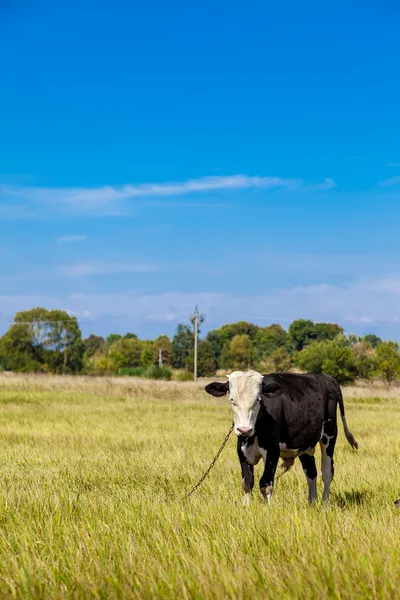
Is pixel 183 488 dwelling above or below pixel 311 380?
below

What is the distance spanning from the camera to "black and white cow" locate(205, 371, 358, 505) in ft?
25.5

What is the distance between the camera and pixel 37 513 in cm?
707

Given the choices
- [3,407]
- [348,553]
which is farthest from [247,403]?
[3,407]

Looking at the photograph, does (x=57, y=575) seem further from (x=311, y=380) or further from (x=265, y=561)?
(x=311, y=380)

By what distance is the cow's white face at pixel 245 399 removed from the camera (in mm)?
7555

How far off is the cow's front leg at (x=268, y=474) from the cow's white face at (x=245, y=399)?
65cm

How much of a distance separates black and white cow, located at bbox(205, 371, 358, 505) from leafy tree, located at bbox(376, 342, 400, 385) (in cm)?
6709

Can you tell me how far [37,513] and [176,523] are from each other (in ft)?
6.96

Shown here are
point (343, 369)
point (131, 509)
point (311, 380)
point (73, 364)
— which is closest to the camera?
point (131, 509)

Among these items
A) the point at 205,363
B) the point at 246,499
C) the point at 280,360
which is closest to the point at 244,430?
the point at 246,499

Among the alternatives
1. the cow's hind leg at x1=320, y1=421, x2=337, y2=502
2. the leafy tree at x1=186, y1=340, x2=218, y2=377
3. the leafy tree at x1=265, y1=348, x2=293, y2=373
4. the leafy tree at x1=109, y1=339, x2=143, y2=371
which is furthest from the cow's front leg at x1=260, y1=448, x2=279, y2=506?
the leafy tree at x1=109, y1=339, x2=143, y2=371

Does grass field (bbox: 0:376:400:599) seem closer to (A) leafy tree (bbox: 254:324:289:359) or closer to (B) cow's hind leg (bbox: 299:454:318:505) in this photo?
(B) cow's hind leg (bbox: 299:454:318:505)

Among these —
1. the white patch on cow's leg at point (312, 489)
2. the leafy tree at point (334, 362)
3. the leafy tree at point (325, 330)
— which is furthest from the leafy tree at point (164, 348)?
the white patch on cow's leg at point (312, 489)

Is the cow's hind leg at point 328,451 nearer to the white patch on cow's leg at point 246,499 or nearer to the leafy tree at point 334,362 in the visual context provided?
the white patch on cow's leg at point 246,499
